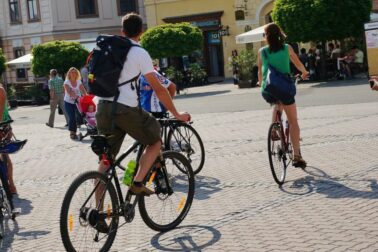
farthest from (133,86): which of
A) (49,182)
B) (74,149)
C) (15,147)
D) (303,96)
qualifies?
(303,96)

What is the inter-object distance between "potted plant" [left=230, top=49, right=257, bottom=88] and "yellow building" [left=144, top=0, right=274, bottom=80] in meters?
8.62

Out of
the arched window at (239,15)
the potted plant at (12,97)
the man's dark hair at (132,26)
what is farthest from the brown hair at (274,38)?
the arched window at (239,15)

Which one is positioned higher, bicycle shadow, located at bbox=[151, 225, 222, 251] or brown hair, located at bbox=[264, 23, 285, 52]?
brown hair, located at bbox=[264, 23, 285, 52]

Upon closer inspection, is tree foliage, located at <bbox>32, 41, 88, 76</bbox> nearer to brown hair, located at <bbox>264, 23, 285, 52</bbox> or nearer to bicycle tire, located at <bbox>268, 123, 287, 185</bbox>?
brown hair, located at <bbox>264, 23, 285, 52</bbox>

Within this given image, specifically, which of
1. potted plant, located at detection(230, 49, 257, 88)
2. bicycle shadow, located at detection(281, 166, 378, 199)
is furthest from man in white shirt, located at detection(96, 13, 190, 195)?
potted plant, located at detection(230, 49, 257, 88)

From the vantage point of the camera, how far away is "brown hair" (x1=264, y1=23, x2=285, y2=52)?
8453 mm

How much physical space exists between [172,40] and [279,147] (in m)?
23.1

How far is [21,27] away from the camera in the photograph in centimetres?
4850

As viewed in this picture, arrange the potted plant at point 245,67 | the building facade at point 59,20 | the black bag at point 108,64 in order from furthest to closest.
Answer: the building facade at point 59,20 < the potted plant at point 245,67 < the black bag at point 108,64

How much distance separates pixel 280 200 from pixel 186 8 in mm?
35513

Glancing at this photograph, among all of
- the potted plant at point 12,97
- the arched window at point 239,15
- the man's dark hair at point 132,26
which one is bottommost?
the potted plant at point 12,97

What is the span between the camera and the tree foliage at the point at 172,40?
31.2 meters

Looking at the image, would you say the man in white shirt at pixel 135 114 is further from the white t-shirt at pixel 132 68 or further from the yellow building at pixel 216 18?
the yellow building at pixel 216 18

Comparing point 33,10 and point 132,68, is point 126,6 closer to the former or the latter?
point 33,10
